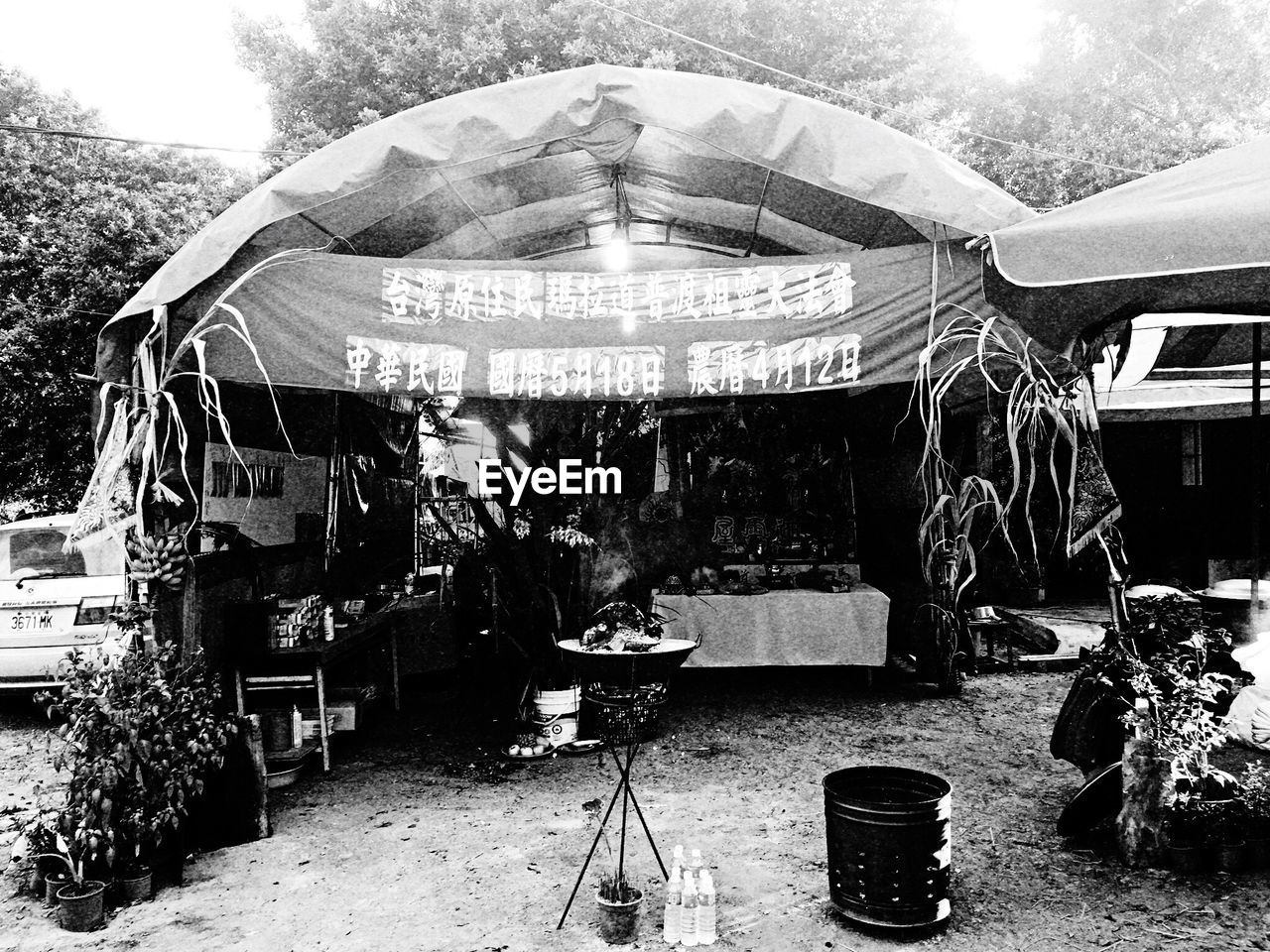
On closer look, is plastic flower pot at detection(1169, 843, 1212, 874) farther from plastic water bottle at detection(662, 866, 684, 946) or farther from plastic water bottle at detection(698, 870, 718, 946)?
plastic water bottle at detection(662, 866, 684, 946)

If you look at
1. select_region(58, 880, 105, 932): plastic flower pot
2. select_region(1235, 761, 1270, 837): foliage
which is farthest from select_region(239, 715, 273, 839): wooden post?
select_region(1235, 761, 1270, 837): foliage

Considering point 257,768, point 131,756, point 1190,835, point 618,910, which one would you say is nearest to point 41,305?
point 257,768

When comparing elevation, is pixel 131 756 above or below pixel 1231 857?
above

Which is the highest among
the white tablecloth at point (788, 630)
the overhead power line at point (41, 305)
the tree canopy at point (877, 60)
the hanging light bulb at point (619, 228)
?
the tree canopy at point (877, 60)

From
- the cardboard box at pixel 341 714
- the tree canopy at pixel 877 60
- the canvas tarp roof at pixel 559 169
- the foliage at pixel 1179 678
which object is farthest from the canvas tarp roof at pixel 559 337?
the tree canopy at pixel 877 60

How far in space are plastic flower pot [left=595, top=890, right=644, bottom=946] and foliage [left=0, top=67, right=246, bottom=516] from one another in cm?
1064

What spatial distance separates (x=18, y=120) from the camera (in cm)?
1244

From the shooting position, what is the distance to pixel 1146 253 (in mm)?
3605

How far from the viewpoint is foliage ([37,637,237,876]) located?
407cm

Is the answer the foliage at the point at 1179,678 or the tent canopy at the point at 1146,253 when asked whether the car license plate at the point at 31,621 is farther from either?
the foliage at the point at 1179,678

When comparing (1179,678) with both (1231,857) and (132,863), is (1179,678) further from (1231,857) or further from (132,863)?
(132,863)

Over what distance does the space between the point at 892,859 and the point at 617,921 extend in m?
1.17

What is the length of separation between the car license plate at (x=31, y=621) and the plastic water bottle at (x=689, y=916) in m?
6.02

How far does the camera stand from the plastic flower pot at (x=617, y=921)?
3682 millimetres
